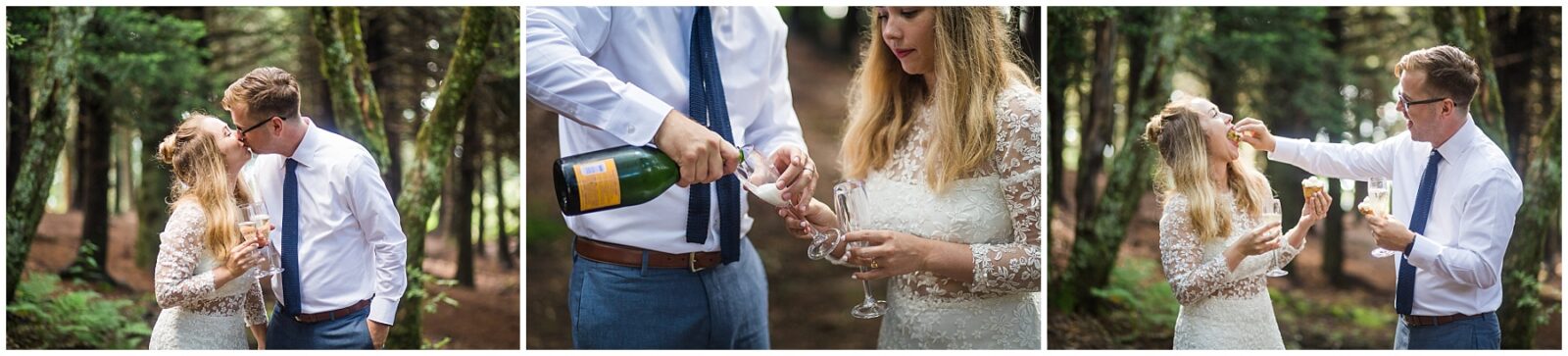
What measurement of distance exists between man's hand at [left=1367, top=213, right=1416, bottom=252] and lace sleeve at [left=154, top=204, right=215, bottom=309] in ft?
9.79

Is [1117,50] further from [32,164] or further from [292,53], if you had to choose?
[32,164]

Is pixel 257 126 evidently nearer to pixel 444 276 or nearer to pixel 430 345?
pixel 444 276

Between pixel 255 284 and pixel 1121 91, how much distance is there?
2.66m

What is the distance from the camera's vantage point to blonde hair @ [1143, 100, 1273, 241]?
2863 millimetres

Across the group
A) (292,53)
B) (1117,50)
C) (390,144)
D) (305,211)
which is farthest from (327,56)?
(1117,50)

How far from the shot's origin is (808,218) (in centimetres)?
258

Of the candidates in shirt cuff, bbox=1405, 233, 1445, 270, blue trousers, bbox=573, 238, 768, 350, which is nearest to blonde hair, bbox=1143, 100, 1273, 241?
shirt cuff, bbox=1405, 233, 1445, 270

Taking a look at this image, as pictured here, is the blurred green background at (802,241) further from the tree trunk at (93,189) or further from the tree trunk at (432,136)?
the tree trunk at (93,189)

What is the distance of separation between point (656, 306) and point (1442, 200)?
2034 millimetres

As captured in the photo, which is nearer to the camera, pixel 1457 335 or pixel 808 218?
pixel 808 218

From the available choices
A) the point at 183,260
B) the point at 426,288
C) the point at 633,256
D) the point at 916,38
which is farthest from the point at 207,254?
the point at 916,38

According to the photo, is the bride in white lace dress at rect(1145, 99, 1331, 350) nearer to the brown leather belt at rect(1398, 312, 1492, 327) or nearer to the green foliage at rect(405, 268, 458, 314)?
the brown leather belt at rect(1398, 312, 1492, 327)

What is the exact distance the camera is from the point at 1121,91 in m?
3.61

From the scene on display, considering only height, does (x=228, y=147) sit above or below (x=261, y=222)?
above
